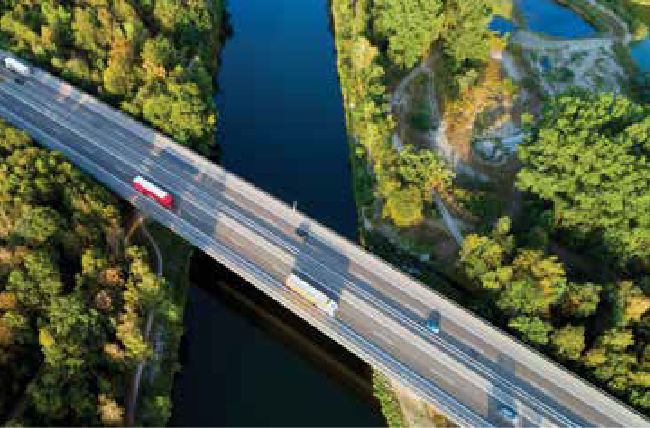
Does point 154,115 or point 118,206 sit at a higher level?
point 154,115

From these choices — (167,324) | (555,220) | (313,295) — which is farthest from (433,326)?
(167,324)

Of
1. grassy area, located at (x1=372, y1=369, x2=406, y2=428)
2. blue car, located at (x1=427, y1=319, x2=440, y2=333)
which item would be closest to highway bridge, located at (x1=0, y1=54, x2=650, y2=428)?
blue car, located at (x1=427, y1=319, x2=440, y2=333)

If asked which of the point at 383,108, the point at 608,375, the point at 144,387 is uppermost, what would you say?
the point at 383,108

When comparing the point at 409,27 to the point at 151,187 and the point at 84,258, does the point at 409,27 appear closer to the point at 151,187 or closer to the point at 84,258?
the point at 151,187

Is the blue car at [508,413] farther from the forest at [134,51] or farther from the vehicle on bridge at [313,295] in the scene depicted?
the forest at [134,51]

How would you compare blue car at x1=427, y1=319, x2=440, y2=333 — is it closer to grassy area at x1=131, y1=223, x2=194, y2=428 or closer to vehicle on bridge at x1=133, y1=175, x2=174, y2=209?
grassy area at x1=131, y1=223, x2=194, y2=428

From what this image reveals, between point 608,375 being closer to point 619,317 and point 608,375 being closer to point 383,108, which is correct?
point 619,317

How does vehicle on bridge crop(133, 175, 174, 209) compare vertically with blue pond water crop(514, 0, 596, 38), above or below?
below

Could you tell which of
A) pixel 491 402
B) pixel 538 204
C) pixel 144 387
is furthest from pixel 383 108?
pixel 144 387
